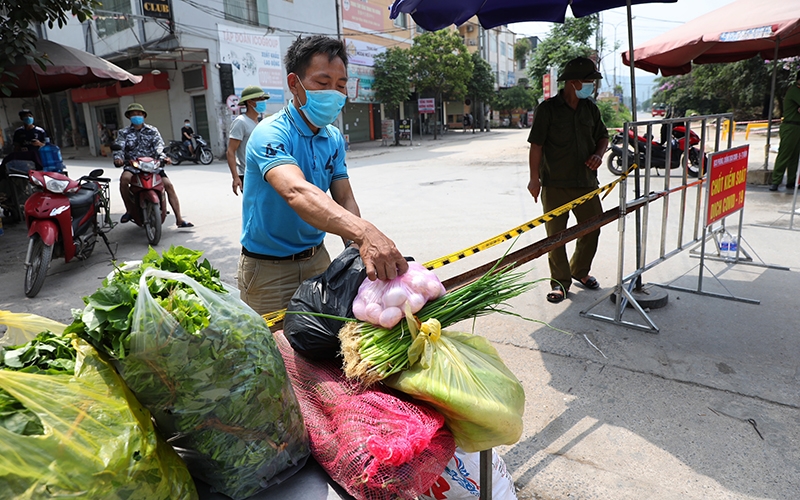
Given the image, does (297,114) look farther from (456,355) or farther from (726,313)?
(726,313)

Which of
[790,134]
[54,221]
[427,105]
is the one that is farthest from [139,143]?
[427,105]

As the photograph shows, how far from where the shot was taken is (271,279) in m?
2.25

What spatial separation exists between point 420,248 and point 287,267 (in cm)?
377

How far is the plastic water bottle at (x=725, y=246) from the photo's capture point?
5112 millimetres

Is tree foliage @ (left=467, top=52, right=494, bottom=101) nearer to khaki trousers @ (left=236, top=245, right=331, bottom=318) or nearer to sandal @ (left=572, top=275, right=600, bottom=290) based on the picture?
sandal @ (left=572, top=275, right=600, bottom=290)

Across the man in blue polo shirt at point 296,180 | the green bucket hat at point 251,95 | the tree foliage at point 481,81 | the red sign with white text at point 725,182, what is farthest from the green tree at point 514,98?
the man in blue polo shirt at point 296,180

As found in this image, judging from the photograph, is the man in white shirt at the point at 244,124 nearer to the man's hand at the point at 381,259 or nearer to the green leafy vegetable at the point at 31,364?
the man's hand at the point at 381,259

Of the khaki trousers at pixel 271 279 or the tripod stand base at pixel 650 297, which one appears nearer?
the khaki trousers at pixel 271 279

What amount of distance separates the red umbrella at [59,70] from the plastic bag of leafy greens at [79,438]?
20.5 feet

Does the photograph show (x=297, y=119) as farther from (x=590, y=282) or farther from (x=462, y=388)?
(x=590, y=282)

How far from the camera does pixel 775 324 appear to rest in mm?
3680

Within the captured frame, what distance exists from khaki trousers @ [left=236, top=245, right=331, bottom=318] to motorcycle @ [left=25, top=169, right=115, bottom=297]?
3614 millimetres

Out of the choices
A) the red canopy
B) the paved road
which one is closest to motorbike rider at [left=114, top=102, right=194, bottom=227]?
the paved road

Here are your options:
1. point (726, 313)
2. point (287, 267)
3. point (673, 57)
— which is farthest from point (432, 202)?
point (287, 267)
